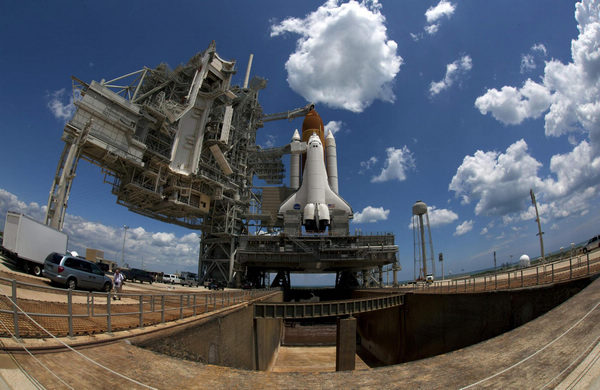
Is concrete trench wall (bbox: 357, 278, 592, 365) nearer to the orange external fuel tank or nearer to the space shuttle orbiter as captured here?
the space shuttle orbiter

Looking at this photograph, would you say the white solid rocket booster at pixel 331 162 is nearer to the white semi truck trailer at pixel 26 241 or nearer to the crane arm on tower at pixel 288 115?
the crane arm on tower at pixel 288 115

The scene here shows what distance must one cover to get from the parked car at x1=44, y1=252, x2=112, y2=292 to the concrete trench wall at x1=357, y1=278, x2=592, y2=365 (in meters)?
21.1

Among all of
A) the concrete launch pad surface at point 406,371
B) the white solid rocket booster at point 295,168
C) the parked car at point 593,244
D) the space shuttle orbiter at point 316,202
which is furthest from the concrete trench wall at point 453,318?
the white solid rocket booster at point 295,168

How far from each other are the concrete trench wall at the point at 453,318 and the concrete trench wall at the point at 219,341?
12775 mm

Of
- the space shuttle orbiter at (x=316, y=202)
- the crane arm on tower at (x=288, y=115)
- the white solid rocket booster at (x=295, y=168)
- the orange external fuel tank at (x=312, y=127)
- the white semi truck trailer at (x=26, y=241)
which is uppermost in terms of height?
the crane arm on tower at (x=288, y=115)

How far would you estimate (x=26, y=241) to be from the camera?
14.9m

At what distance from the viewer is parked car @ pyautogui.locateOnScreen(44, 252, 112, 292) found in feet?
41.6

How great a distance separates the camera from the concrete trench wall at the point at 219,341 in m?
7.08

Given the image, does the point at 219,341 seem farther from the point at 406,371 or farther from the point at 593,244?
the point at 593,244

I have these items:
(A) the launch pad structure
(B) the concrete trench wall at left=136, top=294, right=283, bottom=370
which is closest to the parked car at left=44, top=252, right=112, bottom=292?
(B) the concrete trench wall at left=136, top=294, right=283, bottom=370

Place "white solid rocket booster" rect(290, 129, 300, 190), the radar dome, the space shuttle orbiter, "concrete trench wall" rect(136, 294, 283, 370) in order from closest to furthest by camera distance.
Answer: "concrete trench wall" rect(136, 294, 283, 370), the radar dome, the space shuttle orbiter, "white solid rocket booster" rect(290, 129, 300, 190)

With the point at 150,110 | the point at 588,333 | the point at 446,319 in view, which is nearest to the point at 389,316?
the point at 446,319

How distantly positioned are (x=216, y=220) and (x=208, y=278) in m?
9.83

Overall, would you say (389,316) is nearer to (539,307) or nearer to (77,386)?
(539,307)
